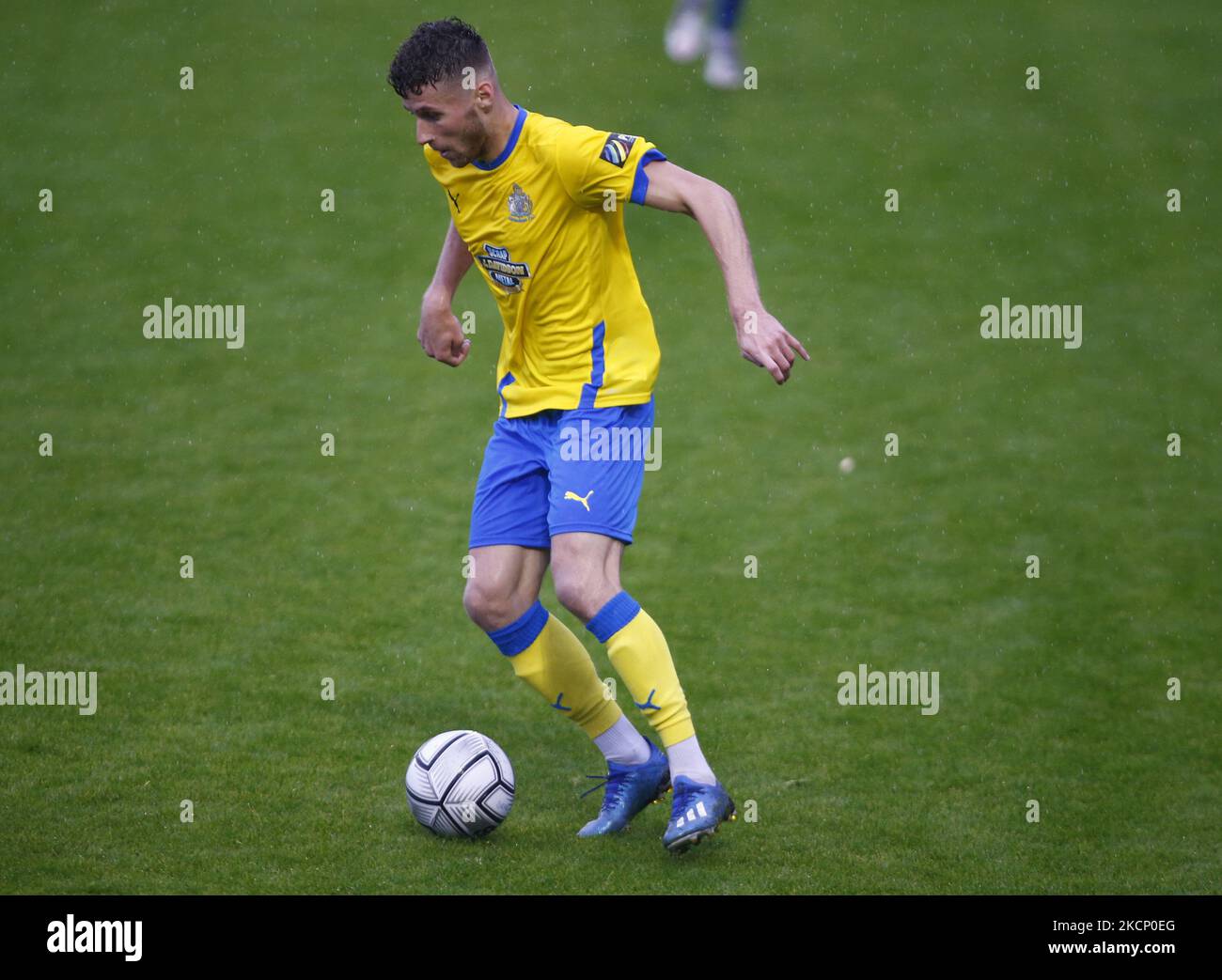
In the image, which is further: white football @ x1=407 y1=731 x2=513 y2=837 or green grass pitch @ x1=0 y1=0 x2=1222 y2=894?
green grass pitch @ x1=0 y1=0 x2=1222 y2=894

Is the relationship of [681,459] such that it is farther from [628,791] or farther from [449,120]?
[449,120]

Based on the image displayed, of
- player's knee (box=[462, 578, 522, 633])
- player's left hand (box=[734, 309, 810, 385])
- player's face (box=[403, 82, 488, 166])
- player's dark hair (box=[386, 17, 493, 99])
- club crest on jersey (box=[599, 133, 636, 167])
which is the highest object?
player's dark hair (box=[386, 17, 493, 99])

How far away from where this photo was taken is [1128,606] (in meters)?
7.27

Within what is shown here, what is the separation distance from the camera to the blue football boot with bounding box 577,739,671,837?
498cm

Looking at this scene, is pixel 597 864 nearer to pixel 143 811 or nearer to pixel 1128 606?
pixel 143 811

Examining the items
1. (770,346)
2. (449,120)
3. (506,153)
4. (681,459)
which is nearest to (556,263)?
(506,153)

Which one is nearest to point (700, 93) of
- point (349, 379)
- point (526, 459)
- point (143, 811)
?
point (349, 379)

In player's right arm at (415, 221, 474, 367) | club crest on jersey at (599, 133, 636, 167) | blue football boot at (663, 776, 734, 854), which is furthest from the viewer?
player's right arm at (415, 221, 474, 367)

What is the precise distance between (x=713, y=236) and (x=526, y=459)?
103 cm

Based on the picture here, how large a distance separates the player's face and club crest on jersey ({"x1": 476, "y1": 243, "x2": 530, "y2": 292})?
0.34 m

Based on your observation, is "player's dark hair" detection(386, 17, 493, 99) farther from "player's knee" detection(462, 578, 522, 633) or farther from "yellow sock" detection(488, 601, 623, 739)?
"yellow sock" detection(488, 601, 623, 739)

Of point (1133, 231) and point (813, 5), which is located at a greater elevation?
point (813, 5)

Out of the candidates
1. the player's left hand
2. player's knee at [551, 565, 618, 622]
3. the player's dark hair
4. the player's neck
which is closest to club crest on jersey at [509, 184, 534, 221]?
the player's neck

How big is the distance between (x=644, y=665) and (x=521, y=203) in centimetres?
161
